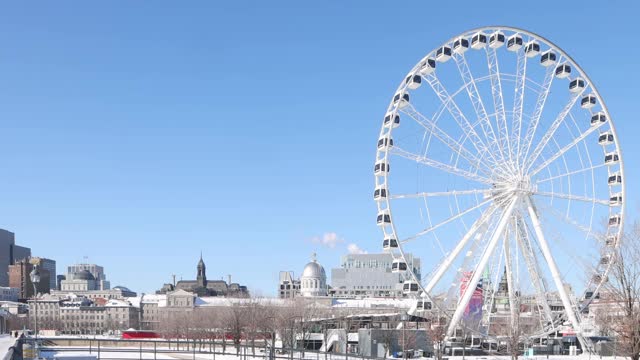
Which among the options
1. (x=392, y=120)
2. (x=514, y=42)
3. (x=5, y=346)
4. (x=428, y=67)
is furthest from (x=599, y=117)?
(x=5, y=346)

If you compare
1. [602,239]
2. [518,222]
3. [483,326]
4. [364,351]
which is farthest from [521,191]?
[364,351]

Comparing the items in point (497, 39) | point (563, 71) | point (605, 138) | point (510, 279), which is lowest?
point (510, 279)

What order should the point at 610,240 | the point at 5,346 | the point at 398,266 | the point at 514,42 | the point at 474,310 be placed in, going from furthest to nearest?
the point at 474,310 → the point at 514,42 → the point at 398,266 → the point at 610,240 → the point at 5,346

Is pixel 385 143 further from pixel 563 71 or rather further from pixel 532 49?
pixel 563 71

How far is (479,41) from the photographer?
7231 centimetres

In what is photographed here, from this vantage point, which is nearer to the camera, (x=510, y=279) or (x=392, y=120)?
(x=392, y=120)

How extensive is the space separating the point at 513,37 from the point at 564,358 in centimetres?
3015

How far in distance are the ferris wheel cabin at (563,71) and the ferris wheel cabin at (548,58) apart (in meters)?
0.83

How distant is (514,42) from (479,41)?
298 centimetres

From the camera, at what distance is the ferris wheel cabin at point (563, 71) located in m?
74.6

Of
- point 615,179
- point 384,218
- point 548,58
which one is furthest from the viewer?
point 615,179

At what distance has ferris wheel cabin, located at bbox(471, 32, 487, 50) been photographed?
2847 inches

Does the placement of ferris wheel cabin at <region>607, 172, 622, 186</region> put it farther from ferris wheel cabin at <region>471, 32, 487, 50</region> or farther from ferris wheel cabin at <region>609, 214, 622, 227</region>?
ferris wheel cabin at <region>471, 32, 487, 50</region>

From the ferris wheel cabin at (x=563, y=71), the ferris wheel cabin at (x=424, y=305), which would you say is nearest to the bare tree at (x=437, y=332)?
the ferris wheel cabin at (x=424, y=305)
